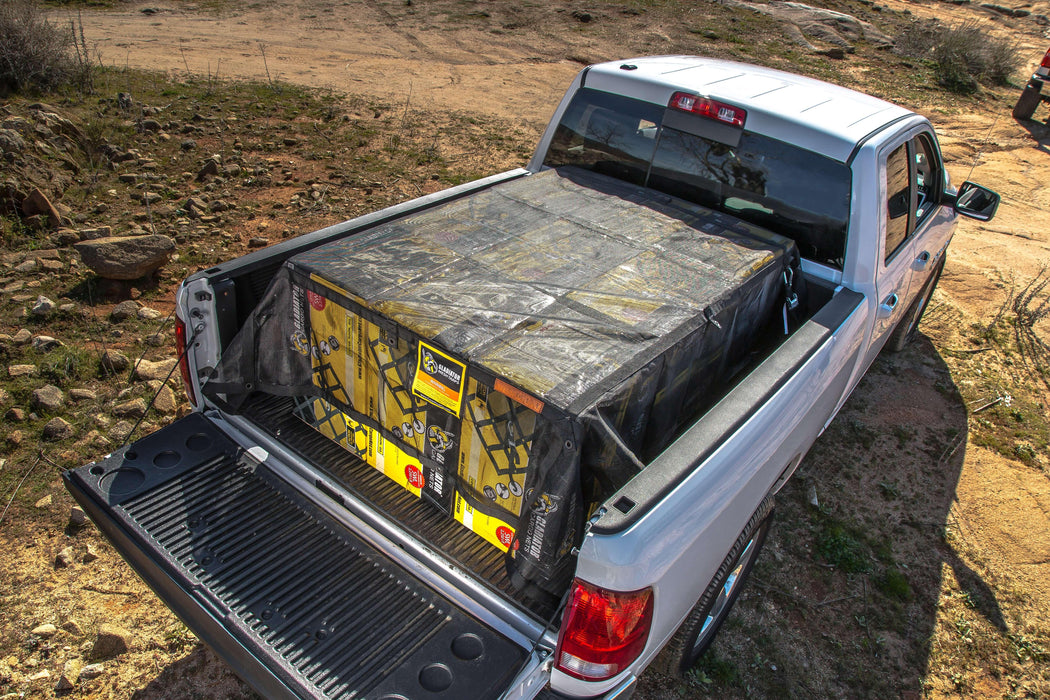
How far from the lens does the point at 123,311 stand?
18.6ft

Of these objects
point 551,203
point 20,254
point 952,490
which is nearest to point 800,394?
point 551,203

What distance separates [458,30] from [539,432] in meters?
15.2

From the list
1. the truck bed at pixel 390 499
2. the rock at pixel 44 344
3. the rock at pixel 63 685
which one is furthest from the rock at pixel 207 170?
the rock at pixel 63 685

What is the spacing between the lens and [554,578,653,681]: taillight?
2.19 meters

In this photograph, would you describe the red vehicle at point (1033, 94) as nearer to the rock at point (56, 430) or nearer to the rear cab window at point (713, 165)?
the rear cab window at point (713, 165)

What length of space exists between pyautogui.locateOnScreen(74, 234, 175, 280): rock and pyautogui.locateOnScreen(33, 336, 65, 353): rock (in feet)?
2.91

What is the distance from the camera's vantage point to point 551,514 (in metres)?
2.45

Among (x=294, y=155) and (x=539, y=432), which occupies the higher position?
(x=539, y=432)

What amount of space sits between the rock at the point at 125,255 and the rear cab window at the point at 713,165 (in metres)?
3.71

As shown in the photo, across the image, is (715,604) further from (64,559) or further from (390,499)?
(64,559)

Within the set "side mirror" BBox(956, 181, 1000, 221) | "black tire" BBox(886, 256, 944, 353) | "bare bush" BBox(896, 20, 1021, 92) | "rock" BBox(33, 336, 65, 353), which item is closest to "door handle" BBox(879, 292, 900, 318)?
"side mirror" BBox(956, 181, 1000, 221)

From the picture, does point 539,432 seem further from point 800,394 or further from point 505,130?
point 505,130

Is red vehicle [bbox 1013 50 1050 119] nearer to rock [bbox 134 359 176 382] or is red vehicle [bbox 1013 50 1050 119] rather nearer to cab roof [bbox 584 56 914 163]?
cab roof [bbox 584 56 914 163]

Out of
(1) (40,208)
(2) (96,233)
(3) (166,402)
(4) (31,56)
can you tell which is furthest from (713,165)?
(4) (31,56)
